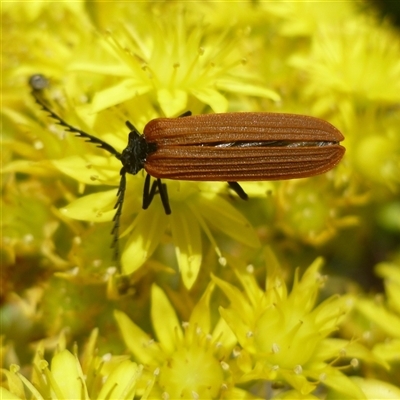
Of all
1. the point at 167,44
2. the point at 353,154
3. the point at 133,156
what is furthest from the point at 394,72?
the point at 133,156

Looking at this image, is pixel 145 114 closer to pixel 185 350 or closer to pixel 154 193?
pixel 154 193

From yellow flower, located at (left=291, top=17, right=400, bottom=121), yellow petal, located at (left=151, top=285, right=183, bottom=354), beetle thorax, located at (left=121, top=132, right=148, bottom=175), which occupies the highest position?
yellow flower, located at (left=291, top=17, right=400, bottom=121)

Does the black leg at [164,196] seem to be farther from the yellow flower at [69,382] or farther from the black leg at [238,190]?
the yellow flower at [69,382]

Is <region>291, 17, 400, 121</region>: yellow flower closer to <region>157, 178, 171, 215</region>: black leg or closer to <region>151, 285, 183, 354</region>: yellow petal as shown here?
<region>157, 178, 171, 215</region>: black leg

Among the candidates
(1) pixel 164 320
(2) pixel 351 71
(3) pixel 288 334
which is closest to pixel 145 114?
(1) pixel 164 320

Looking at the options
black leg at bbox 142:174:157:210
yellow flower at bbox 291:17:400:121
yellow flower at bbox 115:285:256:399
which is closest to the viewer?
yellow flower at bbox 115:285:256:399

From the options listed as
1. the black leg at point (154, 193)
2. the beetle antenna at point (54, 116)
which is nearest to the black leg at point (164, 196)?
the black leg at point (154, 193)

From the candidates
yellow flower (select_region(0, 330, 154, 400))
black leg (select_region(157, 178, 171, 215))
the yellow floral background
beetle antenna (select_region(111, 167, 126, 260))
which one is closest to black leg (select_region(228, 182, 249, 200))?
the yellow floral background

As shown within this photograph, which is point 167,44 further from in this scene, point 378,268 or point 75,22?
point 378,268
